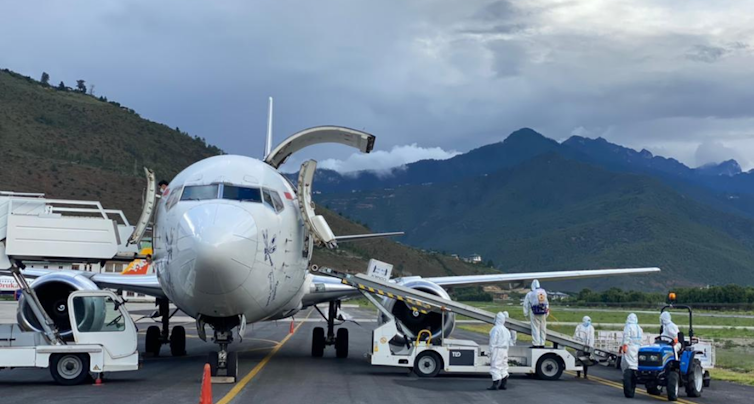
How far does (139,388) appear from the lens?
1744 centimetres

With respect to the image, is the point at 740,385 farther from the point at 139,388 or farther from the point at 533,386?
the point at 139,388

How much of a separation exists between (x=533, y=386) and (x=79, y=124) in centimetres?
10762

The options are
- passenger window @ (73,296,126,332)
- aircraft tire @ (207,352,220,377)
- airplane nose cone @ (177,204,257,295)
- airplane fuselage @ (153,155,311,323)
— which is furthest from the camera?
passenger window @ (73,296,126,332)

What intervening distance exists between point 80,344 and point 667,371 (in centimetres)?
1189

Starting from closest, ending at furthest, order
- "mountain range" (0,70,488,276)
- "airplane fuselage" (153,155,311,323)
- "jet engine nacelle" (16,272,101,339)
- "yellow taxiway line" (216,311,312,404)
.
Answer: "yellow taxiway line" (216,311,312,404) → "airplane fuselage" (153,155,311,323) → "jet engine nacelle" (16,272,101,339) → "mountain range" (0,70,488,276)

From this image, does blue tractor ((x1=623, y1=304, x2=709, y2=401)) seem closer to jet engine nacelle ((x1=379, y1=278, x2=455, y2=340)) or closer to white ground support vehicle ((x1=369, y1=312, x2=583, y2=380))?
white ground support vehicle ((x1=369, y1=312, x2=583, y2=380))

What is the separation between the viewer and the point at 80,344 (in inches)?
731

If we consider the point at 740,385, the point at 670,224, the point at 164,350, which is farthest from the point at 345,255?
the point at 670,224

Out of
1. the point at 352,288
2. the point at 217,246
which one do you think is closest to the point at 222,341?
the point at 217,246

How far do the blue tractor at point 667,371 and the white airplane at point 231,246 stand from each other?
5715 mm

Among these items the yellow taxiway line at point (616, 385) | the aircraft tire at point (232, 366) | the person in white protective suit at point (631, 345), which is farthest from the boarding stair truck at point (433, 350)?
the aircraft tire at point (232, 366)

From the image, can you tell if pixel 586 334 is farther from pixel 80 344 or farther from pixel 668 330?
pixel 80 344

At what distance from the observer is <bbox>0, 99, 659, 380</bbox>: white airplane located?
15906 mm

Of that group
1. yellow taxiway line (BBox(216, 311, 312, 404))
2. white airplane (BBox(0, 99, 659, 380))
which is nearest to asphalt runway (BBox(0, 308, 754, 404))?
yellow taxiway line (BBox(216, 311, 312, 404))
